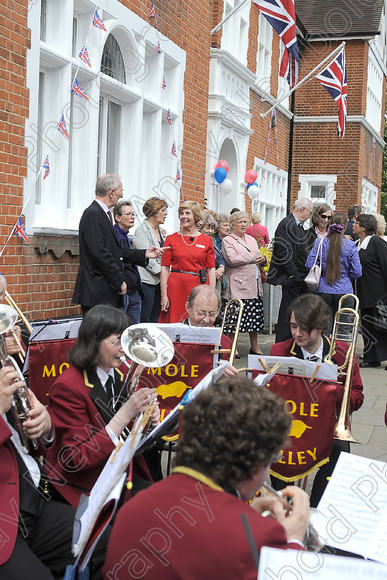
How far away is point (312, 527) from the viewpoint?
218 cm

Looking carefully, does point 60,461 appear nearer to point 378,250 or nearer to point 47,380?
point 47,380

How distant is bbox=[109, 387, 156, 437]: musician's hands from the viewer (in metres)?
3.09

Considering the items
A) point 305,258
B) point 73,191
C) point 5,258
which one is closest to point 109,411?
point 5,258

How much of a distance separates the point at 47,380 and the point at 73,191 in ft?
12.7

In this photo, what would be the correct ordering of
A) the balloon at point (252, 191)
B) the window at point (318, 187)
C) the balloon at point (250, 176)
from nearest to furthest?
the balloon at point (252, 191)
the balloon at point (250, 176)
the window at point (318, 187)

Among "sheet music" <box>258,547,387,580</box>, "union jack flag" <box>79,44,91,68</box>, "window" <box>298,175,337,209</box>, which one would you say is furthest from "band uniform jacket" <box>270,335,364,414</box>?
"window" <box>298,175,337,209</box>

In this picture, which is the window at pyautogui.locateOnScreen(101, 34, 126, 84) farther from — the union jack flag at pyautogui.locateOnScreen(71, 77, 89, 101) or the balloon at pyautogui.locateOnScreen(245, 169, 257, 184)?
the balloon at pyautogui.locateOnScreen(245, 169, 257, 184)

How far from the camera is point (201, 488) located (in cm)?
197

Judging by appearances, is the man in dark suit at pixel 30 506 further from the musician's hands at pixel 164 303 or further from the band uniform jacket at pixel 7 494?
the musician's hands at pixel 164 303

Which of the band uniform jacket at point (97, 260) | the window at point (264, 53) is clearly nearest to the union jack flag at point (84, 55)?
the band uniform jacket at point (97, 260)

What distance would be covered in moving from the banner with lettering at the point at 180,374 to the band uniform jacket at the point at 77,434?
968 millimetres

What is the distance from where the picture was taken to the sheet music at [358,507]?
2406 mm

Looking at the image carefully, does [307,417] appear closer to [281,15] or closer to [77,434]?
[77,434]

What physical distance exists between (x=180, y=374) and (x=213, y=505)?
247 centimetres
